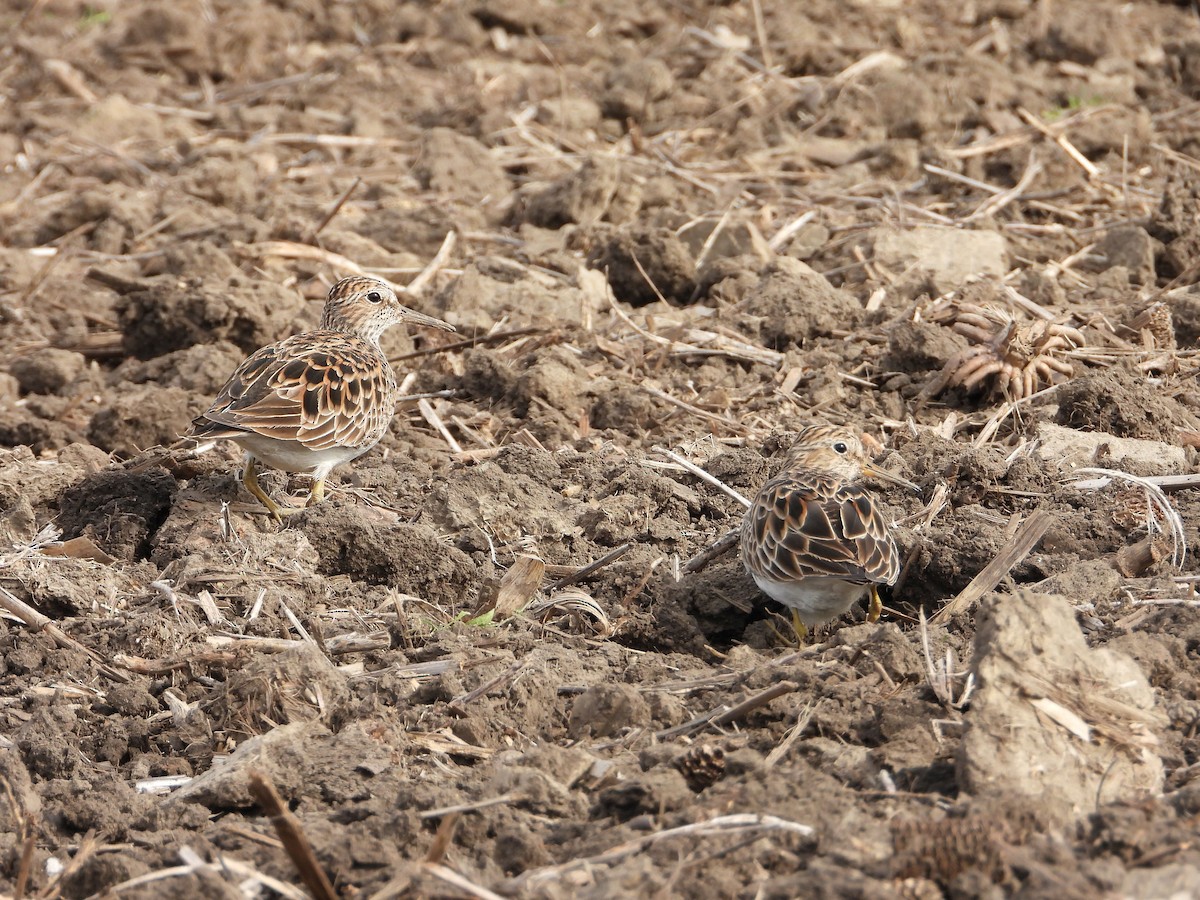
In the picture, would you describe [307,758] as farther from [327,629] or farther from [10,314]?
[10,314]

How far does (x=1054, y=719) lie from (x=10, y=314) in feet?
27.5

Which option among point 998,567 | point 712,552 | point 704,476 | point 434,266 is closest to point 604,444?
point 704,476

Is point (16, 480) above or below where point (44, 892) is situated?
below

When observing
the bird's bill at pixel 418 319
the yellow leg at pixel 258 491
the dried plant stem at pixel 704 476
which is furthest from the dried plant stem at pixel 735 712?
the bird's bill at pixel 418 319

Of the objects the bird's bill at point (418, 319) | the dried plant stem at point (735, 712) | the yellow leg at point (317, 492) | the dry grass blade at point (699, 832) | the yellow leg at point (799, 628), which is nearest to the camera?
the dry grass blade at point (699, 832)

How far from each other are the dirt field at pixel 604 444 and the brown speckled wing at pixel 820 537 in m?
0.28

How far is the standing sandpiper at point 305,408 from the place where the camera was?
743 centimetres

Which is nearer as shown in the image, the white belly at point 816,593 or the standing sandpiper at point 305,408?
the white belly at point 816,593

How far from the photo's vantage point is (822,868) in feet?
13.3

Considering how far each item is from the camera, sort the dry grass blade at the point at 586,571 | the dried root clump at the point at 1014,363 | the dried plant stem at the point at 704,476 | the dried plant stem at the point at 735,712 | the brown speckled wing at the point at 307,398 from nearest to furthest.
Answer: the dried plant stem at the point at 735,712 → the dry grass blade at the point at 586,571 → the dried plant stem at the point at 704,476 → the brown speckled wing at the point at 307,398 → the dried root clump at the point at 1014,363

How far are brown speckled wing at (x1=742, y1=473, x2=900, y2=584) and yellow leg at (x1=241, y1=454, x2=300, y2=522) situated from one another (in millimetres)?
2489

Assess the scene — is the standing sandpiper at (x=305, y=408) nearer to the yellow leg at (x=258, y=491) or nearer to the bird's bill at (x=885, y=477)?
the yellow leg at (x=258, y=491)

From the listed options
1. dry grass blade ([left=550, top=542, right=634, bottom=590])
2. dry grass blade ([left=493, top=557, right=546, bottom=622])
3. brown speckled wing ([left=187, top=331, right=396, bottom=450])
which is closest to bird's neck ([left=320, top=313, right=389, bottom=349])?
brown speckled wing ([left=187, top=331, right=396, bottom=450])

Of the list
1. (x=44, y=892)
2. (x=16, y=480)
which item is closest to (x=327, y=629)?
(x=44, y=892)
